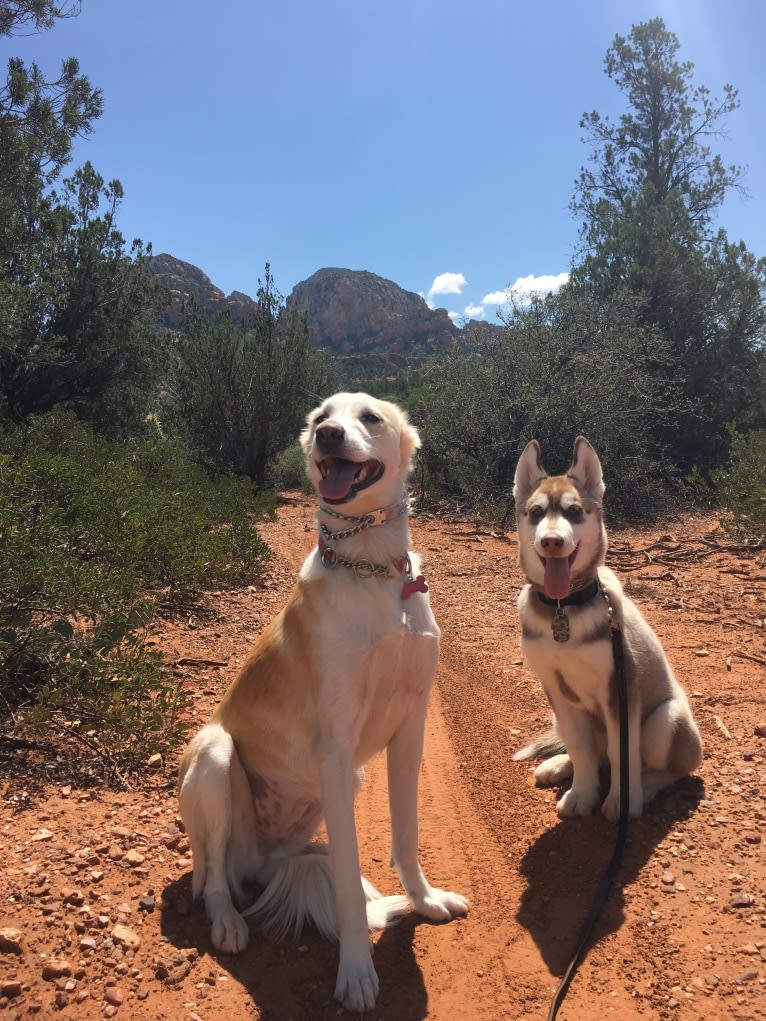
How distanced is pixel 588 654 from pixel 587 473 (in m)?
0.87

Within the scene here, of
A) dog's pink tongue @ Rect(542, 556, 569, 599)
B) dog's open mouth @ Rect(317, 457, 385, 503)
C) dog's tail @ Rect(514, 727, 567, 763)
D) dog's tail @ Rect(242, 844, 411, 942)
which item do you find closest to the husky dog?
dog's pink tongue @ Rect(542, 556, 569, 599)

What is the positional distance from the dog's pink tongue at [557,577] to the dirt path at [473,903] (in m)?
1.11

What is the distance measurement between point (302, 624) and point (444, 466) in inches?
500

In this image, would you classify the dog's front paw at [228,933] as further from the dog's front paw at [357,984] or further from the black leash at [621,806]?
the black leash at [621,806]

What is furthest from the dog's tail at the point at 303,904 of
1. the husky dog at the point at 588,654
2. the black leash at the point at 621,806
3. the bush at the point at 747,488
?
the bush at the point at 747,488

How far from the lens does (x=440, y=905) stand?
8.70 feet

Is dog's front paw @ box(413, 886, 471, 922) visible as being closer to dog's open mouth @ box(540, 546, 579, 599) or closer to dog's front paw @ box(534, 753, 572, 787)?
dog's front paw @ box(534, 753, 572, 787)

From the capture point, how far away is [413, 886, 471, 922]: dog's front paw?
2645 millimetres

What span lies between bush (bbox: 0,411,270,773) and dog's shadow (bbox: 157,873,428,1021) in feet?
3.84

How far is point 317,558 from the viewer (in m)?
2.49

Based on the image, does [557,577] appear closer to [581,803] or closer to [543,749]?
[581,803]

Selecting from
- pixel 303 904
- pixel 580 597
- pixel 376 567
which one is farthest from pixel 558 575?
pixel 303 904

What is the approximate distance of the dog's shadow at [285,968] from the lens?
7.22 ft

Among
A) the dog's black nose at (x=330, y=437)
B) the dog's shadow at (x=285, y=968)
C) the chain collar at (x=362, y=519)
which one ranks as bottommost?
the dog's shadow at (x=285, y=968)
